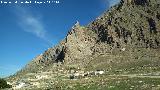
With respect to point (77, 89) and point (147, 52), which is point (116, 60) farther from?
point (77, 89)

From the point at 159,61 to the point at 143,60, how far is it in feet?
33.0

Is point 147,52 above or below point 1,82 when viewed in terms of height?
above

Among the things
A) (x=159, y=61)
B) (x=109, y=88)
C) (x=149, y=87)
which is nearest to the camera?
(x=149, y=87)

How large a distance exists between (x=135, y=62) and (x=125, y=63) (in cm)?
612

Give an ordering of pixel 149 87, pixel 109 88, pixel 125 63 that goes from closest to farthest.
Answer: pixel 149 87, pixel 109 88, pixel 125 63

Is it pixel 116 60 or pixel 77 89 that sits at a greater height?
pixel 116 60

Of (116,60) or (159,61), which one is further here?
(116,60)

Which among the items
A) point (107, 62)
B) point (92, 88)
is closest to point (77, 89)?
point (92, 88)

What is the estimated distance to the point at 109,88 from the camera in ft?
206

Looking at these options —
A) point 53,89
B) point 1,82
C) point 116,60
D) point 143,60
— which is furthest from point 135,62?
point 53,89

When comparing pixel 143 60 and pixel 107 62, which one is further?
pixel 107 62

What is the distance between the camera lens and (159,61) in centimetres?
16912

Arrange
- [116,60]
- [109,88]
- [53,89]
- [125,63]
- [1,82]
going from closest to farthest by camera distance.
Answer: [109,88], [53,89], [1,82], [125,63], [116,60]

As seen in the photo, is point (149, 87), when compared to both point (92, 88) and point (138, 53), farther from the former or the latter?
point (138, 53)
